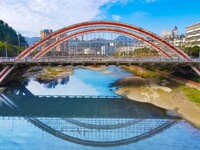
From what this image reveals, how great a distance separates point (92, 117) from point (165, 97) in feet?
42.5

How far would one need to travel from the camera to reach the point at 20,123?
26.6 meters

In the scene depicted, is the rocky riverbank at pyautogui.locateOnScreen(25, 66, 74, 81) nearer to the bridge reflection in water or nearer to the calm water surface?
the bridge reflection in water

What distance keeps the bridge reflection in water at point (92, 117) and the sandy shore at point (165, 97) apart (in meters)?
1.82

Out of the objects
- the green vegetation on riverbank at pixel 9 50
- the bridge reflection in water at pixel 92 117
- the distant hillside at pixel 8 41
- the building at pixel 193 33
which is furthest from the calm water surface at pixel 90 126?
the building at pixel 193 33

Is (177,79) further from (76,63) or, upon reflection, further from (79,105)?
(79,105)

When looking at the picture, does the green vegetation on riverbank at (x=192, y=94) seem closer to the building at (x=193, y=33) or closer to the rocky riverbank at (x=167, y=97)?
the rocky riverbank at (x=167, y=97)

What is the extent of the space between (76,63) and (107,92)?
7.15 m

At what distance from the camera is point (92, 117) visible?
2862 centimetres

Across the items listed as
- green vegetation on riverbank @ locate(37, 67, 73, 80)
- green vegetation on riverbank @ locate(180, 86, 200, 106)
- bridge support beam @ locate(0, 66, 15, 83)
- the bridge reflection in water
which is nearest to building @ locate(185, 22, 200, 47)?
green vegetation on riverbank @ locate(37, 67, 73, 80)

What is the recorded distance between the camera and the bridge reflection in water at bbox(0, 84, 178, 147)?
75.5ft

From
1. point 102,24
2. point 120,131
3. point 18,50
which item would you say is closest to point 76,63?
point 102,24

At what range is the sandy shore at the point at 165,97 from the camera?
28.2 meters

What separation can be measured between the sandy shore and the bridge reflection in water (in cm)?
182

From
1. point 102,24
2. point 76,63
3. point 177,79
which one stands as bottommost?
point 177,79
